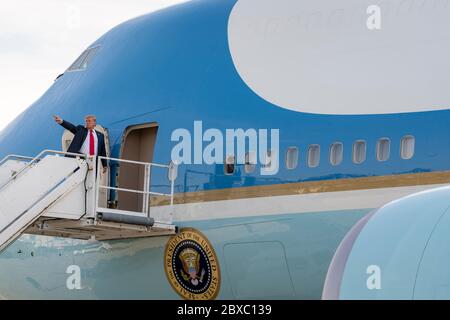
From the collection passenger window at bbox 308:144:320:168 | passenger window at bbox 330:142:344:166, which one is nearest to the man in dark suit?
passenger window at bbox 308:144:320:168

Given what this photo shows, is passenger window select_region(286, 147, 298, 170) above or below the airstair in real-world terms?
above

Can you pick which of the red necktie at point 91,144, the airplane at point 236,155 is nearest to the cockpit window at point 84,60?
the airplane at point 236,155

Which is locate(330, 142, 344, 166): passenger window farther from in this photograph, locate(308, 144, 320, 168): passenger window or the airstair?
the airstair

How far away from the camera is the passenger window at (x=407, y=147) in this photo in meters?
10.9

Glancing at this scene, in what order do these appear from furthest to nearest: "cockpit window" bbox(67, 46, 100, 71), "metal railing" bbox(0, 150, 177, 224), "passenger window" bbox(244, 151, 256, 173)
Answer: "cockpit window" bbox(67, 46, 100, 71), "metal railing" bbox(0, 150, 177, 224), "passenger window" bbox(244, 151, 256, 173)

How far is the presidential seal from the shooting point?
12750 mm

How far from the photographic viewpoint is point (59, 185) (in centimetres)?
1277

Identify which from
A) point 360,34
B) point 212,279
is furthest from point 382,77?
point 212,279

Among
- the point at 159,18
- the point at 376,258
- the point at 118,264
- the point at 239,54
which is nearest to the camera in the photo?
the point at 376,258

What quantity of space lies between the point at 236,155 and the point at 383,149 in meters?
2.24

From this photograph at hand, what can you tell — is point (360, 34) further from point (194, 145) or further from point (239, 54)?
point (194, 145)

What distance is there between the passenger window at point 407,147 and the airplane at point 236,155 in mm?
17

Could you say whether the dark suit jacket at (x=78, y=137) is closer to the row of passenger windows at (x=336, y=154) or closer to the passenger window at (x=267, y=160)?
the row of passenger windows at (x=336, y=154)

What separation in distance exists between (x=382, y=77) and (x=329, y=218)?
1.83 meters
